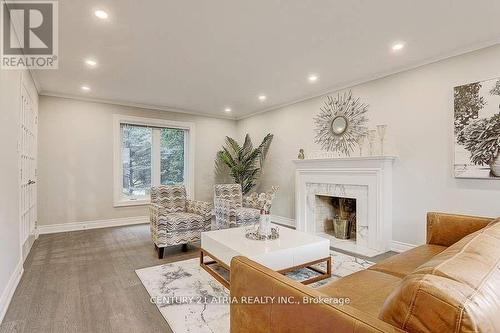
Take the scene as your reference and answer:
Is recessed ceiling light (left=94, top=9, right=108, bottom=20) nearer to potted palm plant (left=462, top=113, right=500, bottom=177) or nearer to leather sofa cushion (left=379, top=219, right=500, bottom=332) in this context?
leather sofa cushion (left=379, top=219, right=500, bottom=332)

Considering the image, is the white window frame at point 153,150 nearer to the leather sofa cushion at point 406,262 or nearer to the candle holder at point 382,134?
the candle holder at point 382,134

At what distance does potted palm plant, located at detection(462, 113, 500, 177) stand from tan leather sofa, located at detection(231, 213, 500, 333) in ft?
6.87

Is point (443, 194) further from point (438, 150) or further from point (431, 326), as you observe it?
point (431, 326)

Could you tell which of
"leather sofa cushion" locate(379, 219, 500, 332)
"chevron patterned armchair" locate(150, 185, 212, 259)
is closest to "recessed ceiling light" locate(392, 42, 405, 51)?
"leather sofa cushion" locate(379, 219, 500, 332)

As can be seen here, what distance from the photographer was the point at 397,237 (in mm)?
3623

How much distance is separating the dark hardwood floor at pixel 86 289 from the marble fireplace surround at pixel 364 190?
7.51 ft

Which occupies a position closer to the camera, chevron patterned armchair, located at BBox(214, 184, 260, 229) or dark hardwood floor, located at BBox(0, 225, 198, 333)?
dark hardwood floor, located at BBox(0, 225, 198, 333)

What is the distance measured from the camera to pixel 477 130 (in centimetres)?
290

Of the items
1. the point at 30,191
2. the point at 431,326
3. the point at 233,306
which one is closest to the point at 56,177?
the point at 30,191

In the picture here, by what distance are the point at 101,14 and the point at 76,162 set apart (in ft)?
11.2

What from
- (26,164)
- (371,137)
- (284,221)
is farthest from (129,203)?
(371,137)

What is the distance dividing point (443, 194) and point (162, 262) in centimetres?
348

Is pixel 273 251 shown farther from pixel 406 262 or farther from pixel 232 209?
pixel 232 209

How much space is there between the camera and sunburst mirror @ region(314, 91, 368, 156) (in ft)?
13.4
